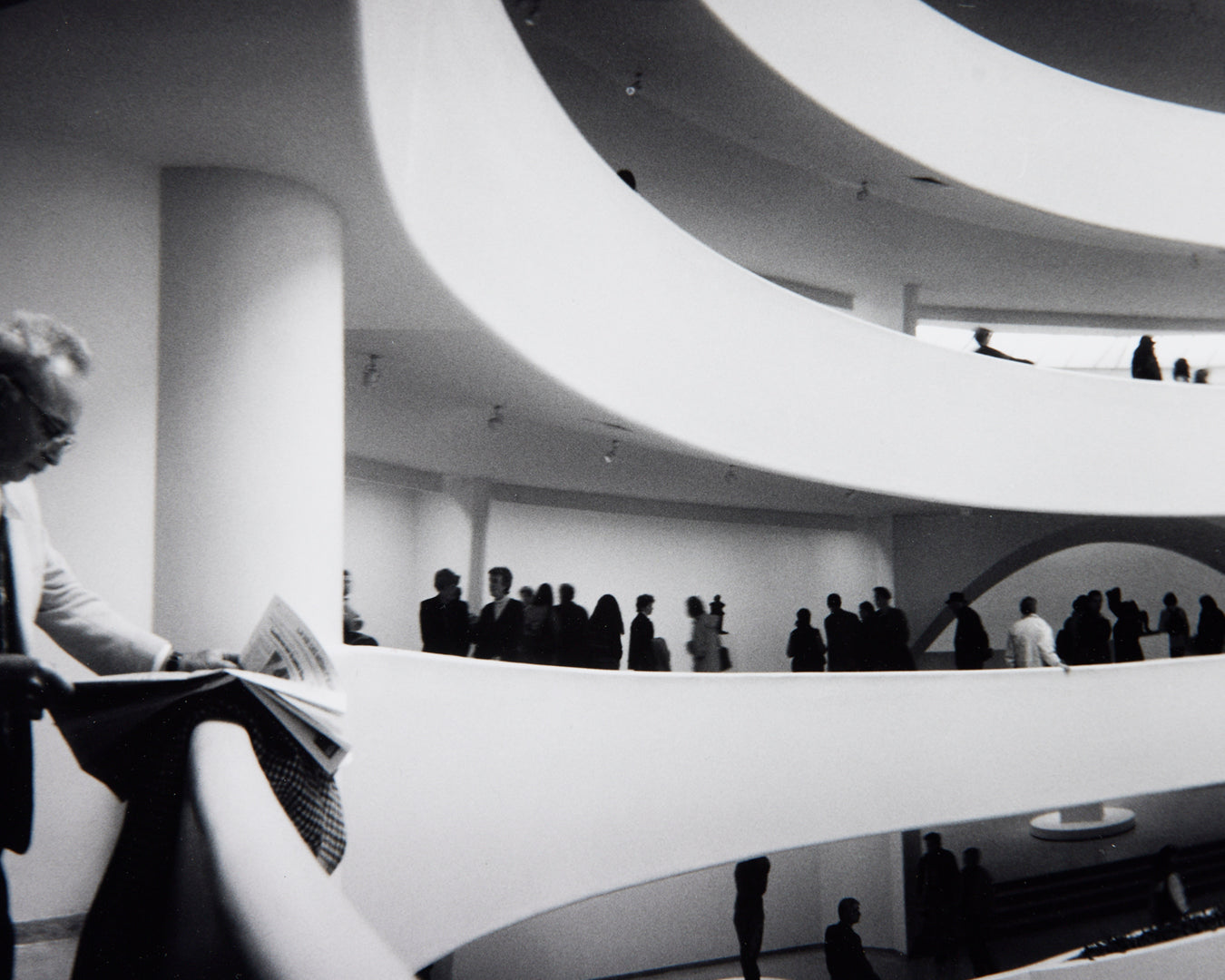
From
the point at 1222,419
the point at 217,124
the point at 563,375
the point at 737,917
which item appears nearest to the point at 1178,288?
the point at 1222,419

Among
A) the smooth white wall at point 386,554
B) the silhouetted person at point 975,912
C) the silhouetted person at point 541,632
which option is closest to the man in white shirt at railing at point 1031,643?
the silhouetted person at point 975,912

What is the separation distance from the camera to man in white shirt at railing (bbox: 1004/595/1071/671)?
474 inches

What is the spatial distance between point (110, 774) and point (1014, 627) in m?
11.9

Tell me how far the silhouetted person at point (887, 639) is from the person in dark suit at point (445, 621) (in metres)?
5.28

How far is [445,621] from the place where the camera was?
8.23m

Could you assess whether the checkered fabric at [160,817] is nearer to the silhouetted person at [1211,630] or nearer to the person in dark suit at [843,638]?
the person in dark suit at [843,638]

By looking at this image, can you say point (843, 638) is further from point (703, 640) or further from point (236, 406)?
point (236, 406)

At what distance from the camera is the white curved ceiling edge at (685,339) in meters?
5.31

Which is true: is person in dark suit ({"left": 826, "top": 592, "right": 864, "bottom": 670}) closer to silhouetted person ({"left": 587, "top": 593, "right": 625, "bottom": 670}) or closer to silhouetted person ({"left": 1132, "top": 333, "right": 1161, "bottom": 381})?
silhouetted person ({"left": 587, "top": 593, "right": 625, "bottom": 670})

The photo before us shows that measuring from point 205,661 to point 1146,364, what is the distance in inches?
591

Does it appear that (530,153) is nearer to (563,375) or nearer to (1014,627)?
(563,375)

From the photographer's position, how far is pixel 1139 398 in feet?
44.8

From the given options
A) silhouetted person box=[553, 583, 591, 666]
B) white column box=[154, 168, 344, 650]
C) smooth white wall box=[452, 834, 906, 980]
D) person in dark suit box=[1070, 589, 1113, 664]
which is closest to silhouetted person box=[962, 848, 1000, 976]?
smooth white wall box=[452, 834, 906, 980]

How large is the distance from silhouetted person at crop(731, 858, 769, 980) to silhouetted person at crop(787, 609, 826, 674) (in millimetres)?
2165
